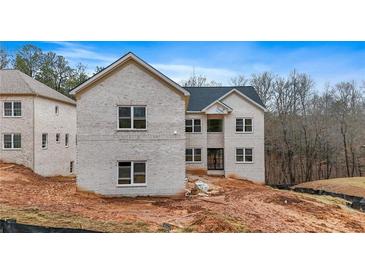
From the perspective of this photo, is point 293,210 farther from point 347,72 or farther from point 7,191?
point 7,191

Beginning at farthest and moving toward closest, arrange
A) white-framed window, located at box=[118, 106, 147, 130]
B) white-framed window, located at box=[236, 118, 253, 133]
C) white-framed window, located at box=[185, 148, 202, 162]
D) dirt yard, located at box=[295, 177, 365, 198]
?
white-framed window, located at box=[185, 148, 202, 162]
white-framed window, located at box=[236, 118, 253, 133]
dirt yard, located at box=[295, 177, 365, 198]
white-framed window, located at box=[118, 106, 147, 130]

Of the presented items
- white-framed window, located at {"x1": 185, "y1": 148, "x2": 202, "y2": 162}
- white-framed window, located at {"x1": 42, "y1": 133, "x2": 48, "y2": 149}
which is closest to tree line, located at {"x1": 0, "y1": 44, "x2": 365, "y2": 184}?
white-framed window, located at {"x1": 42, "y1": 133, "x2": 48, "y2": 149}

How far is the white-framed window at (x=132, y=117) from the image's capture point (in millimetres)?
7988

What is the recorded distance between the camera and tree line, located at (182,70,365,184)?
996 cm

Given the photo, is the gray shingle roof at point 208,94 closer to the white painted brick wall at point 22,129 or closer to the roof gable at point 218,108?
the roof gable at point 218,108

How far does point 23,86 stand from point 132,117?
16.7ft

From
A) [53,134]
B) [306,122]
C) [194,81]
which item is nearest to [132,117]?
[194,81]

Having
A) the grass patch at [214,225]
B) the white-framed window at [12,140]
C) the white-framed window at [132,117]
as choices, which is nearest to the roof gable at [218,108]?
the white-framed window at [132,117]

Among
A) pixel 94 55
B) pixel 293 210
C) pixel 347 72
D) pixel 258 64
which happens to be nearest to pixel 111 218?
pixel 94 55

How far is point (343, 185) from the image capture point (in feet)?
32.4

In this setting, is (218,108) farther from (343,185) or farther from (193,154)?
(343,185)

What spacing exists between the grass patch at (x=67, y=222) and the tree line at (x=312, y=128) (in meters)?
6.31

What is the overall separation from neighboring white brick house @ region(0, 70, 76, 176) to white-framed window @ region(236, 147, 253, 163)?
7.79 metres

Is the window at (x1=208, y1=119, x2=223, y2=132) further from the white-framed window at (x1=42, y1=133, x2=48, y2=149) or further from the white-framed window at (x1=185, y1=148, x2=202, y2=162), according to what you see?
the white-framed window at (x1=42, y1=133, x2=48, y2=149)
